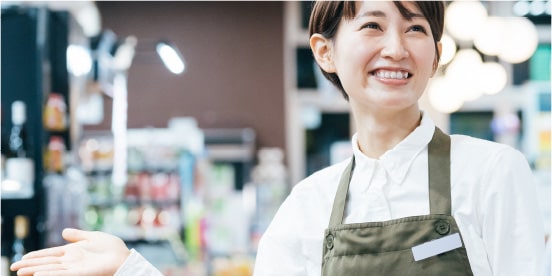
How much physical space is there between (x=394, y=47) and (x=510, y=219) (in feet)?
1.14

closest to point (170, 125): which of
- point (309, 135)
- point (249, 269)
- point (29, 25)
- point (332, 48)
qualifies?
point (309, 135)

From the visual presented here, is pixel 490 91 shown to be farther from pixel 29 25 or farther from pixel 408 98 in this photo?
pixel 408 98

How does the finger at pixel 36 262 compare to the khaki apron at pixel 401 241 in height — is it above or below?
below

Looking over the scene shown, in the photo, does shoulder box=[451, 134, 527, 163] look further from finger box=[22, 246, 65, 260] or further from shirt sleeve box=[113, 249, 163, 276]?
finger box=[22, 246, 65, 260]

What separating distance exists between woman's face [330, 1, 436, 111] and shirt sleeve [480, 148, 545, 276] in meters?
0.20

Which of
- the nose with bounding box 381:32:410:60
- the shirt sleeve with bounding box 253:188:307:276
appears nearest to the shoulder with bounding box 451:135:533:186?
the nose with bounding box 381:32:410:60

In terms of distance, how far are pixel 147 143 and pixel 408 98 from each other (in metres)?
6.57

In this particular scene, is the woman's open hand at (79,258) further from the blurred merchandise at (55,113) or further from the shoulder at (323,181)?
the blurred merchandise at (55,113)

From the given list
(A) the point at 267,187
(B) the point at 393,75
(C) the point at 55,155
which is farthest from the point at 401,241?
(A) the point at 267,187

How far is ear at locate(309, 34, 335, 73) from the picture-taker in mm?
1351

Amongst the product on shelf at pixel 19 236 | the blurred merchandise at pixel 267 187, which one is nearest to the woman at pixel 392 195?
the product on shelf at pixel 19 236

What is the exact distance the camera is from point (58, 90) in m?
4.07

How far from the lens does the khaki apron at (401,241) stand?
116 centimetres

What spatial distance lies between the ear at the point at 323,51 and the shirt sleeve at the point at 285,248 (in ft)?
0.88
